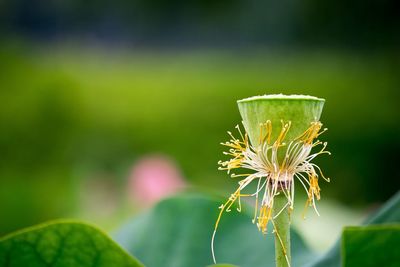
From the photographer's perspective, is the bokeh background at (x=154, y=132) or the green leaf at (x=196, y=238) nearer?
the green leaf at (x=196, y=238)

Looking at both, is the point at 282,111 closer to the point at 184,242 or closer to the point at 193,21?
the point at 184,242

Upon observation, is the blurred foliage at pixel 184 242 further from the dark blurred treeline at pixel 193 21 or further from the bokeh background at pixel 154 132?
the dark blurred treeline at pixel 193 21

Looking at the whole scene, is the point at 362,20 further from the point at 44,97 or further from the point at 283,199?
the point at 283,199

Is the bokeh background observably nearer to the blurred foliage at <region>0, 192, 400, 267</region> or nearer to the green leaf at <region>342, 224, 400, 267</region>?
the blurred foliage at <region>0, 192, 400, 267</region>

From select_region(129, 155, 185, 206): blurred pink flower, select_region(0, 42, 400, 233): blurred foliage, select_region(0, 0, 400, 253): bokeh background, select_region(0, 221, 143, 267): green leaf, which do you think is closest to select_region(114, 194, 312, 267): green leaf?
select_region(0, 221, 143, 267): green leaf

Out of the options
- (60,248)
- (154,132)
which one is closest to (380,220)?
(60,248)

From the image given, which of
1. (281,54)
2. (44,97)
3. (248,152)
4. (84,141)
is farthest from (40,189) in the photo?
(281,54)

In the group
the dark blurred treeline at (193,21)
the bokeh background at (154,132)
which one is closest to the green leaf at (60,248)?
the bokeh background at (154,132)
